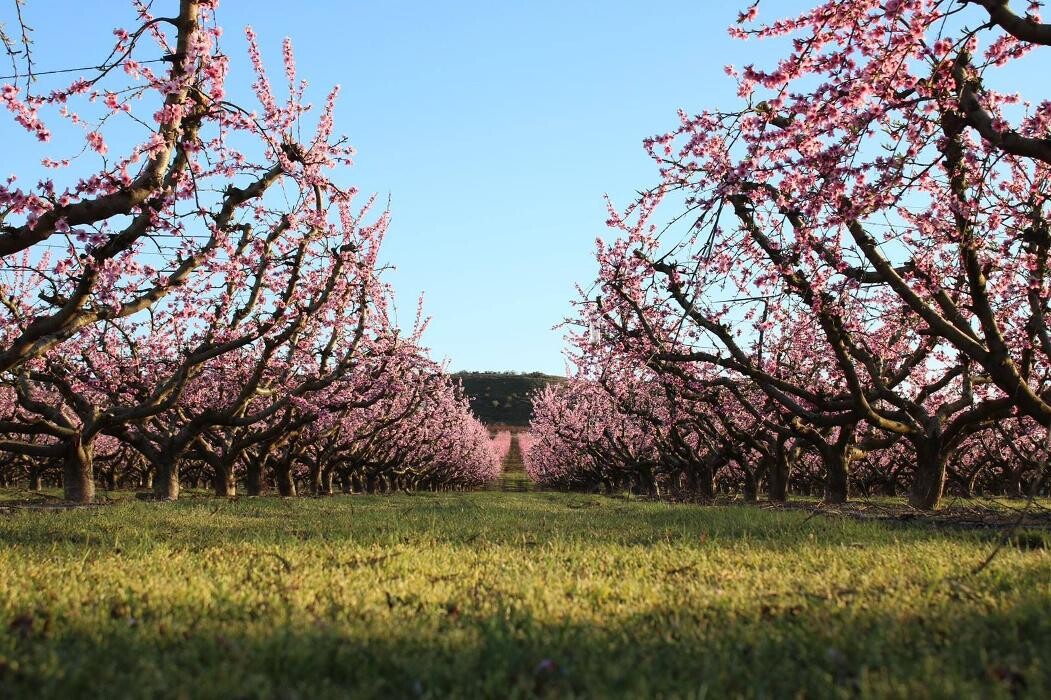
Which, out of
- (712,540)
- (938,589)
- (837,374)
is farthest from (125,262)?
(837,374)

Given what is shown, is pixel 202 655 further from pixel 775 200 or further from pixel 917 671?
pixel 775 200

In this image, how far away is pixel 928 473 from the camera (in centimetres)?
1507

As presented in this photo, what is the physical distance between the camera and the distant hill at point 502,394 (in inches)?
6024

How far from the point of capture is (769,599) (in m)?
4.89

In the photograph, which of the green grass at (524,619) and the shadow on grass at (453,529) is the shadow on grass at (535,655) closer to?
the green grass at (524,619)

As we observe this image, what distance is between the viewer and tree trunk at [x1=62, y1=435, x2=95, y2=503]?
56.2 feet

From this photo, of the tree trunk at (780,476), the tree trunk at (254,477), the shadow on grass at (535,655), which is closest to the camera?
the shadow on grass at (535,655)

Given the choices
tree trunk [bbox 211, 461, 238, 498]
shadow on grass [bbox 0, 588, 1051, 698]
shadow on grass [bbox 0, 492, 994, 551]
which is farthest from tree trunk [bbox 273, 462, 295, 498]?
shadow on grass [bbox 0, 588, 1051, 698]

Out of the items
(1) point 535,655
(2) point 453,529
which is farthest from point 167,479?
(1) point 535,655

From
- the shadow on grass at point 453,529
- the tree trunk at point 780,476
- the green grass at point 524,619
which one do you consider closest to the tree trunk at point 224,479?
the shadow on grass at point 453,529

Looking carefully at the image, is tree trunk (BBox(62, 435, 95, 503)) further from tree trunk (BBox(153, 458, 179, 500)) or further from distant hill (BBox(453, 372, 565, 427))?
distant hill (BBox(453, 372, 565, 427))

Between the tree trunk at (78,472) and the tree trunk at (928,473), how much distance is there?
57.5 ft

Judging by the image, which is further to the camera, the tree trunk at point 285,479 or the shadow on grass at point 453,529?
the tree trunk at point 285,479

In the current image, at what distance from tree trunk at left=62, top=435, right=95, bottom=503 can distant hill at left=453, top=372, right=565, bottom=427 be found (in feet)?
412
